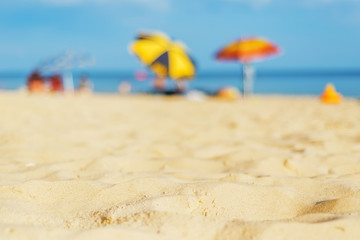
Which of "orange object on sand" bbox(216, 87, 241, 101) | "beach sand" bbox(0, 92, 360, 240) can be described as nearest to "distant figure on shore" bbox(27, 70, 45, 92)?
"orange object on sand" bbox(216, 87, 241, 101)

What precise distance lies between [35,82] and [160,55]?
453cm

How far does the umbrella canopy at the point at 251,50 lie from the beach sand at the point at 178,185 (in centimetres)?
632

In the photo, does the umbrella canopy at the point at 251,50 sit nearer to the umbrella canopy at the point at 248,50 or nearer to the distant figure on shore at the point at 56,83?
the umbrella canopy at the point at 248,50

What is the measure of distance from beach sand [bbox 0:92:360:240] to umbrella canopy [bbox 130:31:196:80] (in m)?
6.71

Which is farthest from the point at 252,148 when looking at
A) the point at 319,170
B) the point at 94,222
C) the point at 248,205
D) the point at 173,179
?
the point at 94,222

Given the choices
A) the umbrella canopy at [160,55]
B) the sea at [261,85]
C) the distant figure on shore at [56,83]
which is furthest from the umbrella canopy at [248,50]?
the distant figure on shore at [56,83]

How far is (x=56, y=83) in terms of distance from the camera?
12.0 meters

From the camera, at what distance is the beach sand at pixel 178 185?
1116 mm

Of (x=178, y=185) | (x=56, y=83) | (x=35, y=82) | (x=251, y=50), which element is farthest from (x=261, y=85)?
(x=178, y=185)

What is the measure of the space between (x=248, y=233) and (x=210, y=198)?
0.32 metres

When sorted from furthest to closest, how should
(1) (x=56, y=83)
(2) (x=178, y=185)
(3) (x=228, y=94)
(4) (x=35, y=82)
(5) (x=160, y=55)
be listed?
(1) (x=56, y=83)
(4) (x=35, y=82)
(3) (x=228, y=94)
(5) (x=160, y=55)
(2) (x=178, y=185)

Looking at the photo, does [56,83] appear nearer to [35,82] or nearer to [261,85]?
[35,82]

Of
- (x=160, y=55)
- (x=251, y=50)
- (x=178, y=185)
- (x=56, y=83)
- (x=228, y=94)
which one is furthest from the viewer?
(x=56, y=83)

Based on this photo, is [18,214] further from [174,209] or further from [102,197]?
[174,209]
